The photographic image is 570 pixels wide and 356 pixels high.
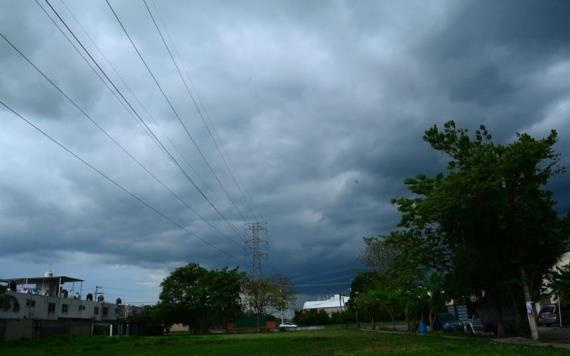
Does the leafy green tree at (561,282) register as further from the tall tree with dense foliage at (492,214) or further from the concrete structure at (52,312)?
the concrete structure at (52,312)

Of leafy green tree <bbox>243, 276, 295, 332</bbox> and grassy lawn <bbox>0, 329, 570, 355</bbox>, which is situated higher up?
leafy green tree <bbox>243, 276, 295, 332</bbox>

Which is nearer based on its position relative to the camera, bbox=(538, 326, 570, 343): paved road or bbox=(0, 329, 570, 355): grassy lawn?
bbox=(0, 329, 570, 355): grassy lawn

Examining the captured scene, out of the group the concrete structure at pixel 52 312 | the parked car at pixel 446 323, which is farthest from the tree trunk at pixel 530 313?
the concrete structure at pixel 52 312

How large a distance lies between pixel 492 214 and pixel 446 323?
27.2 m

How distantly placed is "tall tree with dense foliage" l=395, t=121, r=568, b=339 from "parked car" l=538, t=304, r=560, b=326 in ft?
51.2

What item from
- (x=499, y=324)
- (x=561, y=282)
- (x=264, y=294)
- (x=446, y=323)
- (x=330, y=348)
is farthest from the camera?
(x=264, y=294)

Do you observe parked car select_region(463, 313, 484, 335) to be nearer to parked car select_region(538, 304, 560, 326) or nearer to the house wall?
parked car select_region(538, 304, 560, 326)

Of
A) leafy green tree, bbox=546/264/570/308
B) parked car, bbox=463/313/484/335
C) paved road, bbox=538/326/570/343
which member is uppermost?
leafy green tree, bbox=546/264/570/308

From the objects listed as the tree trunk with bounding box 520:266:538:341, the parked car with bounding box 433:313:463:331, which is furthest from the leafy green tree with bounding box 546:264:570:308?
the parked car with bounding box 433:313:463:331

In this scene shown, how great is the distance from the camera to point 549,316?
5344cm

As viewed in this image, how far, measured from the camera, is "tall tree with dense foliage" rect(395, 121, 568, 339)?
33.8 meters

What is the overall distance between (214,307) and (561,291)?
61.5 metres

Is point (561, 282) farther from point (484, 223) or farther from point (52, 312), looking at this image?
point (52, 312)

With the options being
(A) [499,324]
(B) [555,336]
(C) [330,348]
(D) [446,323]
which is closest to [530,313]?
(B) [555,336]
